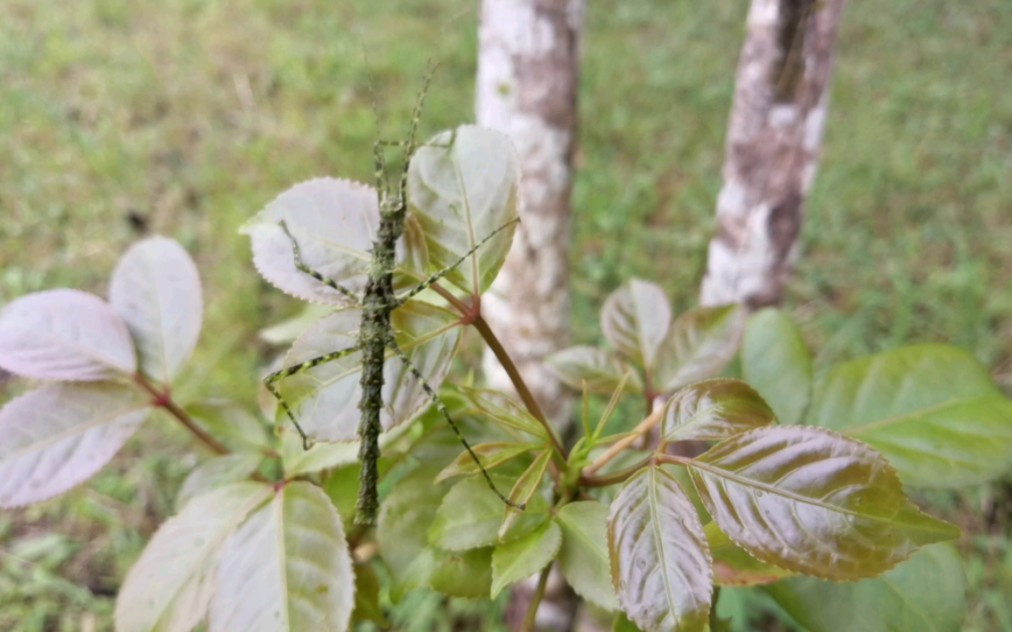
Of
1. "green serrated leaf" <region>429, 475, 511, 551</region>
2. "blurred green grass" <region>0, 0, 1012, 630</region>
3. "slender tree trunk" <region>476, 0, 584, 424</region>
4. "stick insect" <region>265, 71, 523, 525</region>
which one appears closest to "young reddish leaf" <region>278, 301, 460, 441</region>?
"stick insect" <region>265, 71, 523, 525</region>

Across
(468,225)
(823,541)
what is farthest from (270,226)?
(823,541)

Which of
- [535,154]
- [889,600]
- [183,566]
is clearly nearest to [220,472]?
[183,566]

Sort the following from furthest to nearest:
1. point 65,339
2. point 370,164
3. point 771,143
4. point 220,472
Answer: point 370,164
point 771,143
point 220,472
point 65,339

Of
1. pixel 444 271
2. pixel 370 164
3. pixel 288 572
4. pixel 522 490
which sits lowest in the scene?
pixel 370 164

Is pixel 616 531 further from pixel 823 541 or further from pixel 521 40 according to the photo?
pixel 521 40

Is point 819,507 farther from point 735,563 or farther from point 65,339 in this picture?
point 65,339

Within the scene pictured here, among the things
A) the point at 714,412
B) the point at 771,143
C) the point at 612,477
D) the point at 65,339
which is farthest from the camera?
the point at 771,143
